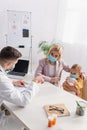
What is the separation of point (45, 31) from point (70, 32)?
0.95m

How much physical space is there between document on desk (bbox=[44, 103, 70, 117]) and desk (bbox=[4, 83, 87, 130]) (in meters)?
0.03

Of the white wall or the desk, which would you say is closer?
the desk

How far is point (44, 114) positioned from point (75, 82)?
0.80 meters

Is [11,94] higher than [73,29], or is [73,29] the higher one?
[73,29]

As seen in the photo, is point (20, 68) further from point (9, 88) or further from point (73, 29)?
point (73, 29)

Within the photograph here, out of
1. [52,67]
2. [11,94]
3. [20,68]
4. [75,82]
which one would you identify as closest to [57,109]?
[11,94]

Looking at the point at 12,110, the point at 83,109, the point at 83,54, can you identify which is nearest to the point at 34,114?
the point at 12,110

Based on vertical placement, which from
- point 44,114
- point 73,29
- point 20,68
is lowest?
point 44,114

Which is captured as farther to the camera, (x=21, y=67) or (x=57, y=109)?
(x=21, y=67)

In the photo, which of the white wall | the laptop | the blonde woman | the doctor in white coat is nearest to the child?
the blonde woman

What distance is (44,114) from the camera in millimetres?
1453

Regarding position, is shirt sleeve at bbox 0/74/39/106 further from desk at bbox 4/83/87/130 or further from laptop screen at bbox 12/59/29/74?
laptop screen at bbox 12/59/29/74

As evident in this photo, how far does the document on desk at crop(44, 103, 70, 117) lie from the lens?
1.46 meters

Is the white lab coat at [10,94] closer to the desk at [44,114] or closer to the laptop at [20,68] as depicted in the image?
the desk at [44,114]
